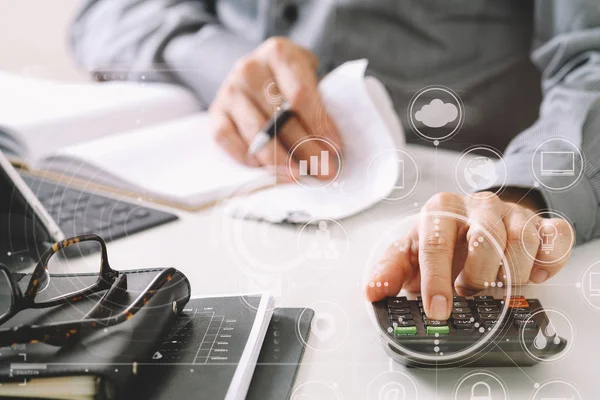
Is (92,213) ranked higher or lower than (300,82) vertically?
lower

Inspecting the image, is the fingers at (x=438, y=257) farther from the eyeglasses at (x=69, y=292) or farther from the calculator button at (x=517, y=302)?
the eyeglasses at (x=69, y=292)

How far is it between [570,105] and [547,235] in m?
0.10

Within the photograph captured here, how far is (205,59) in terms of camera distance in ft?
1.69

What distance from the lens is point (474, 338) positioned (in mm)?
413

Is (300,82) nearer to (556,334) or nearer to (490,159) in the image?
(490,159)

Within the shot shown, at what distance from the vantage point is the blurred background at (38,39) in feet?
1.72

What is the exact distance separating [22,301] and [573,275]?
0.41 m

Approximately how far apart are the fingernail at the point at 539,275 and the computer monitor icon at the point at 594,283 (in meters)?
0.03

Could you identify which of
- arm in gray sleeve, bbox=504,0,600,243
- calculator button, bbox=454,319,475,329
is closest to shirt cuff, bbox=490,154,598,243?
arm in gray sleeve, bbox=504,0,600,243

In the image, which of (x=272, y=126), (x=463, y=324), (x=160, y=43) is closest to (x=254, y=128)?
(x=272, y=126)

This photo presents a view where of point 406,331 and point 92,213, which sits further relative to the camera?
point 92,213

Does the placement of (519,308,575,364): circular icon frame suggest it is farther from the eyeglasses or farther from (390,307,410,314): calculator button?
the eyeglasses

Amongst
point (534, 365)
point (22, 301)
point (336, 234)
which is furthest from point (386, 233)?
point (22, 301)

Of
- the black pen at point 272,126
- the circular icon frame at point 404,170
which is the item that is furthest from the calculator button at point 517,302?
the black pen at point 272,126
